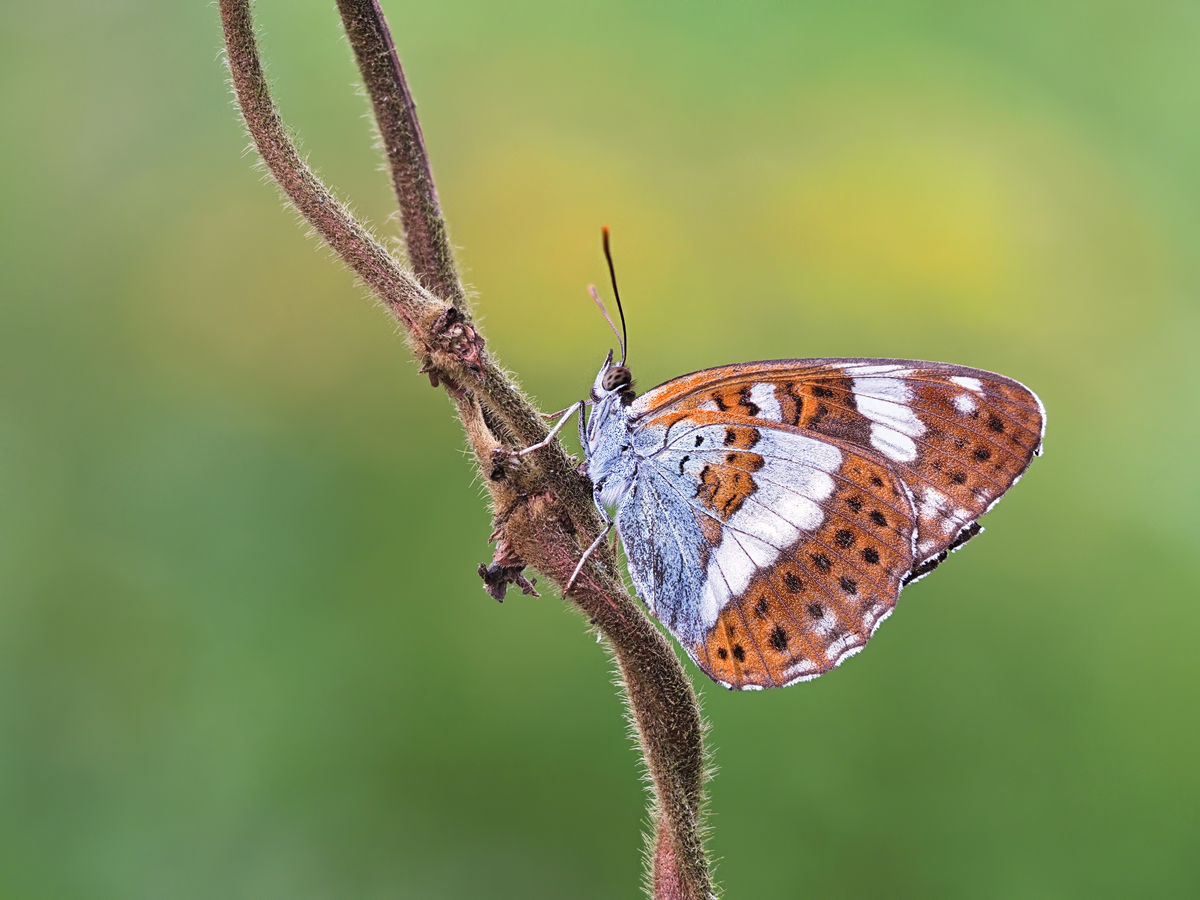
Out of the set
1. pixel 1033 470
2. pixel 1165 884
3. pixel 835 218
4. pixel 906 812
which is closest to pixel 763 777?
pixel 906 812

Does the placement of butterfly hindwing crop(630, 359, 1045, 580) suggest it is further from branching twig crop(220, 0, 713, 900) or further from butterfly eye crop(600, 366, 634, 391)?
branching twig crop(220, 0, 713, 900)

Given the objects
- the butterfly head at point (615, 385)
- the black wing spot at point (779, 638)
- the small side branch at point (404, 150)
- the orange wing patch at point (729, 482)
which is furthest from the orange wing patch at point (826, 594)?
the small side branch at point (404, 150)

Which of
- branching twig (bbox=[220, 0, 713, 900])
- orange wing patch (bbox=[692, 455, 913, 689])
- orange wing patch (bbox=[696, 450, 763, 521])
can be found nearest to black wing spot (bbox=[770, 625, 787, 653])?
orange wing patch (bbox=[692, 455, 913, 689])

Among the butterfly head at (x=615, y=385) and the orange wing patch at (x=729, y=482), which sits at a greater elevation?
the butterfly head at (x=615, y=385)

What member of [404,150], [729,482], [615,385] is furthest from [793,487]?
[404,150]

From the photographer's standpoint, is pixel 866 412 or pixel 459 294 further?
pixel 866 412

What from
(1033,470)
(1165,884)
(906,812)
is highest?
(1033,470)

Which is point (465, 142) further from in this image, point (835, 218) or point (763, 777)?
point (763, 777)

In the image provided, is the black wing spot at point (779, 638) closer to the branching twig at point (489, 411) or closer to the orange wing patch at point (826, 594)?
the orange wing patch at point (826, 594)
